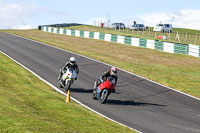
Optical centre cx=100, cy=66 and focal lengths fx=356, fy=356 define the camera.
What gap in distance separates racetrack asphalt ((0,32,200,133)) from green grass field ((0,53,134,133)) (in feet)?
4.29

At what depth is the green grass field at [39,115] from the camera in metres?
9.31

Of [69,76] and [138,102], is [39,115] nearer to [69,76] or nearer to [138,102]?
[69,76]

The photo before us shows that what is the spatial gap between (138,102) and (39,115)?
6.67m

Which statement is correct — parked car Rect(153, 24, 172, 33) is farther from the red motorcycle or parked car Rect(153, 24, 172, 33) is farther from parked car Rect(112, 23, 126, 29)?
the red motorcycle

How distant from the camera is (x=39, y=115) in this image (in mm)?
11117

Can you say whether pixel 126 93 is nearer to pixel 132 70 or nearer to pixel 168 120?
pixel 168 120

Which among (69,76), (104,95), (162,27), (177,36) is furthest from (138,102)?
(162,27)

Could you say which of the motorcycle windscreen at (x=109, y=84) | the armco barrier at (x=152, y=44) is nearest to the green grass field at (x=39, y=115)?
the motorcycle windscreen at (x=109, y=84)

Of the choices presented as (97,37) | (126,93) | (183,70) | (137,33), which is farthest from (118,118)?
(137,33)

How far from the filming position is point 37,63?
86.4ft

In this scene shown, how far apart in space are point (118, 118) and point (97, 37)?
4238 cm

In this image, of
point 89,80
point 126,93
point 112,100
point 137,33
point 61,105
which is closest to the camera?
point 61,105

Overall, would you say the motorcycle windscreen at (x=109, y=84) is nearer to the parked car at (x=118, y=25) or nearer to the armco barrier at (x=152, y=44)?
the armco barrier at (x=152, y=44)

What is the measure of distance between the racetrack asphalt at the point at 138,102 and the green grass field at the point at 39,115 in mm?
1308
